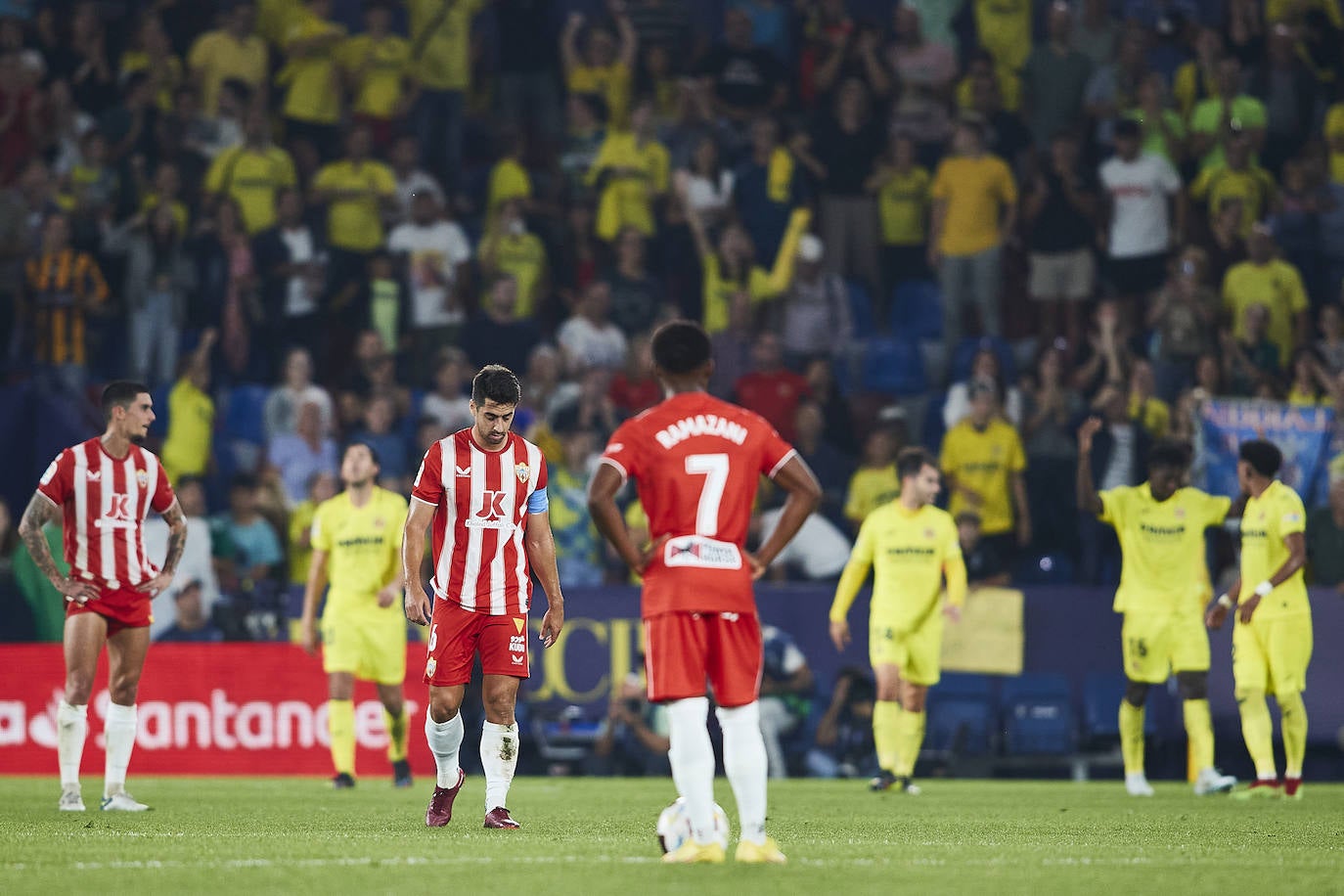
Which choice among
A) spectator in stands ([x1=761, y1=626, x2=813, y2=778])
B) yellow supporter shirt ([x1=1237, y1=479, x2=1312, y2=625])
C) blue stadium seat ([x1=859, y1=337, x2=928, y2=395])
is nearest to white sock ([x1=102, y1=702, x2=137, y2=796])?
spectator in stands ([x1=761, y1=626, x2=813, y2=778])

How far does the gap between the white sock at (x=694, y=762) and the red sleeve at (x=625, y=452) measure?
92 cm

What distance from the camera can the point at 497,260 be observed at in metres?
20.3

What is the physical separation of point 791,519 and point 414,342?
13.2 m

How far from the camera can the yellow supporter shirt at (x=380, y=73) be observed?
21.4 m

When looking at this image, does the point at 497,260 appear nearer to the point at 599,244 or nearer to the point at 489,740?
the point at 599,244

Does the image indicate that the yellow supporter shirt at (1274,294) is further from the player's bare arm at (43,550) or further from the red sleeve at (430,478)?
the player's bare arm at (43,550)

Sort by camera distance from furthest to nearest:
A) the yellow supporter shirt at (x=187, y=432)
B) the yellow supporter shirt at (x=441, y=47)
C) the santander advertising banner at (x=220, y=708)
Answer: the yellow supporter shirt at (x=441, y=47), the yellow supporter shirt at (x=187, y=432), the santander advertising banner at (x=220, y=708)

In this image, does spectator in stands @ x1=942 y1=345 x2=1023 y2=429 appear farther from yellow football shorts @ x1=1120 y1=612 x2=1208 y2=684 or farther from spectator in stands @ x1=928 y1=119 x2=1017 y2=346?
yellow football shorts @ x1=1120 y1=612 x2=1208 y2=684

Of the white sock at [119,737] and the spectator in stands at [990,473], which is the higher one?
the spectator in stands at [990,473]

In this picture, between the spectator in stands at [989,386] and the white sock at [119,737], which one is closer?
the white sock at [119,737]

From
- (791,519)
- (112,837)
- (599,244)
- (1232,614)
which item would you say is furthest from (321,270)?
(791,519)

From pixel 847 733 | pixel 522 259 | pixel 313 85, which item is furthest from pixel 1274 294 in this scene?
pixel 313 85

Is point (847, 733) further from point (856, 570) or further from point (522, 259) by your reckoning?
point (522, 259)

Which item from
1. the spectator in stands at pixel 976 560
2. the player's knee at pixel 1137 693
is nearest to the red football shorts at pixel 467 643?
the player's knee at pixel 1137 693
